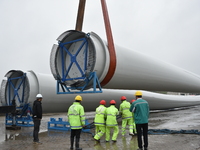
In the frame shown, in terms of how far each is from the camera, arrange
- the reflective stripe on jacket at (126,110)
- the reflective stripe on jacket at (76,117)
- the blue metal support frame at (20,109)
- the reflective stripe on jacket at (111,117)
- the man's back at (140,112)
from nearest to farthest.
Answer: the man's back at (140,112) < the reflective stripe on jacket at (76,117) < the reflective stripe on jacket at (111,117) < the reflective stripe on jacket at (126,110) < the blue metal support frame at (20,109)

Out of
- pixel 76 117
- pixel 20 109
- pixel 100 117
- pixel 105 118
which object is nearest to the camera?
pixel 76 117

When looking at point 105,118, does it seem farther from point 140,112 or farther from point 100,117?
point 140,112

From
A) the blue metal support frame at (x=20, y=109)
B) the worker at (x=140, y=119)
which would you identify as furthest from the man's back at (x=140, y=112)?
the blue metal support frame at (x=20, y=109)

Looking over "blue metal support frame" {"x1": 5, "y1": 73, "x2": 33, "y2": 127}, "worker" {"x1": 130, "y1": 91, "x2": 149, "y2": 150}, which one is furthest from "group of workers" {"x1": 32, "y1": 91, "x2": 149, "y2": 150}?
"blue metal support frame" {"x1": 5, "y1": 73, "x2": 33, "y2": 127}

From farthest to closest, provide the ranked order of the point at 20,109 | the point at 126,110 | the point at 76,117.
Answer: the point at 20,109
the point at 126,110
the point at 76,117

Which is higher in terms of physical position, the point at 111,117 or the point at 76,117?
the point at 76,117

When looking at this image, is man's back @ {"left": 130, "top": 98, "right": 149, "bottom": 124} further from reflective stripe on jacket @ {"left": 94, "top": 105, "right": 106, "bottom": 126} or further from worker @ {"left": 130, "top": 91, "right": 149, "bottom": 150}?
reflective stripe on jacket @ {"left": 94, "top": 105, "right": 106, "bottom": 126}

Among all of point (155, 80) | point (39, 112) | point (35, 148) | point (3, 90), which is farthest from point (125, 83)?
point (3, 90)

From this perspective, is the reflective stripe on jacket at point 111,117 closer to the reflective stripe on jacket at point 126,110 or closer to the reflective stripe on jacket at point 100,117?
the reflective stripe on jacket at point 100,117

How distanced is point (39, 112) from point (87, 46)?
237 cm

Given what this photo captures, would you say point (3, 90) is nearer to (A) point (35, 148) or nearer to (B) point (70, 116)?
(A) point (35, 148)

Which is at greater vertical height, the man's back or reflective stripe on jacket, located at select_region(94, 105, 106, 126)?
the man's back

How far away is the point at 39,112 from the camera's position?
598 cm

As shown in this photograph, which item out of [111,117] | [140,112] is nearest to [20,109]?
[111,117]
